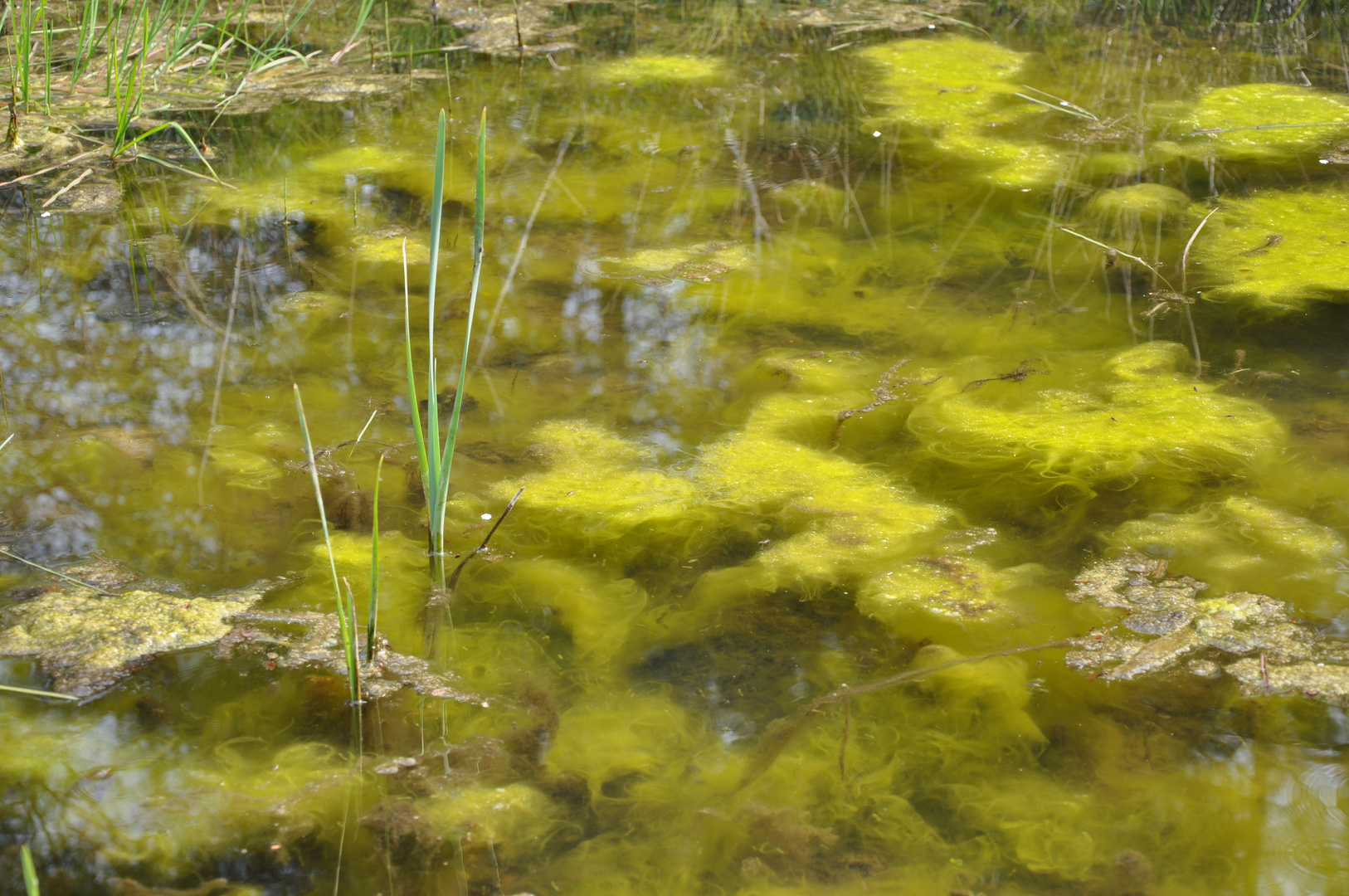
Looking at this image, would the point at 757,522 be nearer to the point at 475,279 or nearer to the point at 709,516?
the point at 709,516

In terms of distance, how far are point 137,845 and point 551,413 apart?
108cm

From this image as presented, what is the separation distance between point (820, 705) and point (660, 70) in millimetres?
3192

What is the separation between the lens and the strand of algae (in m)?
1.37

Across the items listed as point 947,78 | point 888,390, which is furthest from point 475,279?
point 947,78

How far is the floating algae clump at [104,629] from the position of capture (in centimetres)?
147

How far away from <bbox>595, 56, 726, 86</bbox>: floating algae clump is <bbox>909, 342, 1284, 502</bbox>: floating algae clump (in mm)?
2258

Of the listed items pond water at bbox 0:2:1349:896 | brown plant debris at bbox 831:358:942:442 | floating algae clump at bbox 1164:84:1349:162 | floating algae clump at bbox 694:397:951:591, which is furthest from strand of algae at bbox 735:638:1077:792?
floating algae clump at bbox 1164:84:1349:162

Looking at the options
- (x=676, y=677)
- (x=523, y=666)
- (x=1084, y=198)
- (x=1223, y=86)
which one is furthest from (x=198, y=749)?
(x=1223, y=86)

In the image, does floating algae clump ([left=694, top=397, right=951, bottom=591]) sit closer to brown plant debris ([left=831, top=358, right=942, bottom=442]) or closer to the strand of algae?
brown plant debris ([left=831, top=358, right=942, bottom=442])

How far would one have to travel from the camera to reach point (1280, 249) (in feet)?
8.52

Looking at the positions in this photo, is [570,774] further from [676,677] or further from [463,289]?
[463,289]

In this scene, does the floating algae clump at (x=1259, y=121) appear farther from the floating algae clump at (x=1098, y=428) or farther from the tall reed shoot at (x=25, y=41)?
the tall reed shoot at (x=25, y=41)

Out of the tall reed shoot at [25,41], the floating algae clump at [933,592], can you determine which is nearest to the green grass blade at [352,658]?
the floating algae clump at [933,592]

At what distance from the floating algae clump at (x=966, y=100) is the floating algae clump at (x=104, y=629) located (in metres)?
2.44
